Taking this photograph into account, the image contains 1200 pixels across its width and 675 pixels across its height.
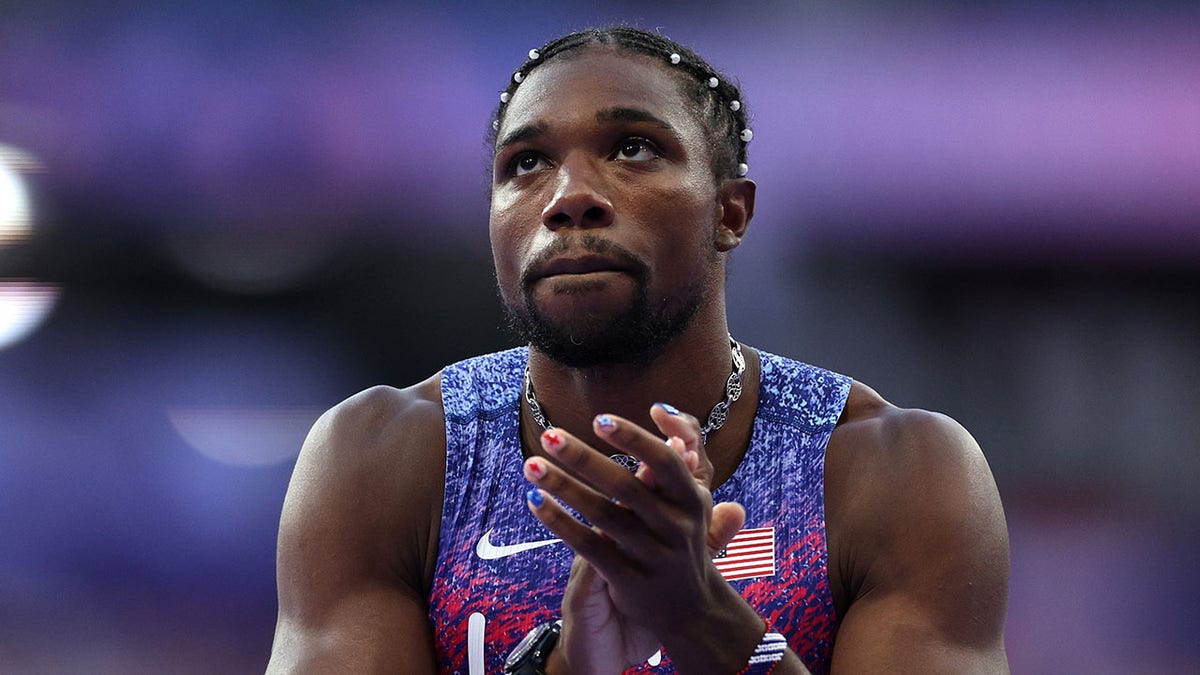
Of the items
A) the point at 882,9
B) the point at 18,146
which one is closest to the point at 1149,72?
the point at 882,9

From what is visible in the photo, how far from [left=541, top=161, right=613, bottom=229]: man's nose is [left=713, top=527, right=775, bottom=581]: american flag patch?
2.02 ft

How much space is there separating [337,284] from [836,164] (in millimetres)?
1719

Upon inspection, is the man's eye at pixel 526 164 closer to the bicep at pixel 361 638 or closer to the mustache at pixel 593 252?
the mustache at pixel 593 252

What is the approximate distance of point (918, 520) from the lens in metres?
2.21

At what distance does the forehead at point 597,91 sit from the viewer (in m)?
2.32

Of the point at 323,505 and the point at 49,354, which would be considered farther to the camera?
the point at 49,354

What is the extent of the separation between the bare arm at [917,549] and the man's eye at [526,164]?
30.1 inches

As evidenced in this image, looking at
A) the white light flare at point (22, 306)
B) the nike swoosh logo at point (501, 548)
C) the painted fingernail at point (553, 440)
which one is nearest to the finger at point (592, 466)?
the painted fingernail at point (553, 440)

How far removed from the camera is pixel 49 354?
4195mm

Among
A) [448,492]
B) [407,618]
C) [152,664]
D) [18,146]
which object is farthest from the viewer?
[18,146]

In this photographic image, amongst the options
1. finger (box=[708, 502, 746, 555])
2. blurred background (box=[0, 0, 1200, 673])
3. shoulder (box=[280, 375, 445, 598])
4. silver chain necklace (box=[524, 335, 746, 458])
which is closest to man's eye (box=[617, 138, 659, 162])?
silver chain necklace (box=[524, 335, 746, 458])

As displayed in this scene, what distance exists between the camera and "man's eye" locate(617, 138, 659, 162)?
90.8 inches

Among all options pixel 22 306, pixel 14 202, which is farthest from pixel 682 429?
pixel 14 202

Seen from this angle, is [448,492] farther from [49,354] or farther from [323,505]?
[49,354]
